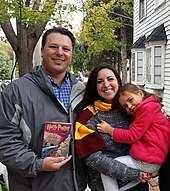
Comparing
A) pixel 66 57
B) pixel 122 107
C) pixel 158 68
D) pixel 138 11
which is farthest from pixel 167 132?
pixel 138 11

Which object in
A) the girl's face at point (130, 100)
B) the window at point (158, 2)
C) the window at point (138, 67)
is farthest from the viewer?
the window at point (138, 67)

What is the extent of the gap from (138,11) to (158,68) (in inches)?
213

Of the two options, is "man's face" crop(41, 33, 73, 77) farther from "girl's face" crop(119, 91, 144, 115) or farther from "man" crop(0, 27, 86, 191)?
"girl's face" crop(119, 91, 144, 115)

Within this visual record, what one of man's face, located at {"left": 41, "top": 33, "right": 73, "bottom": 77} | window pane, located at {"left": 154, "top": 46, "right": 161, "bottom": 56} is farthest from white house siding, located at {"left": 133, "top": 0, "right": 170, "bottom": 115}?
man's face, located at {"left": 41, "top": 33, "right": 73, "bottom": 77}

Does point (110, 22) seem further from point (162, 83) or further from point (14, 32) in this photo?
point (14, 32)

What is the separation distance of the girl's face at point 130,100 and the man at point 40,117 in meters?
0.31

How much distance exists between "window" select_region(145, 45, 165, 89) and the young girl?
1008 cm

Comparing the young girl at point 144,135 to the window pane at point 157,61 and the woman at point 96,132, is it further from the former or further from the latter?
the window pane at point 157,61

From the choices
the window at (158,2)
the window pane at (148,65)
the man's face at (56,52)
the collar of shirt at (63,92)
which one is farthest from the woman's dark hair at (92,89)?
the window pane at (148,65)

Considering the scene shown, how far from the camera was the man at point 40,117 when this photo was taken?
2.04m

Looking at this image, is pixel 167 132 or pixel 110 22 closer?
pixel 167 132

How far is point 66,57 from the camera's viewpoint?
225 cm

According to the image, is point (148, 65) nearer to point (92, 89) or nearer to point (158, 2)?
point (158, 2)

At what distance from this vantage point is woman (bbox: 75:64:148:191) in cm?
220
